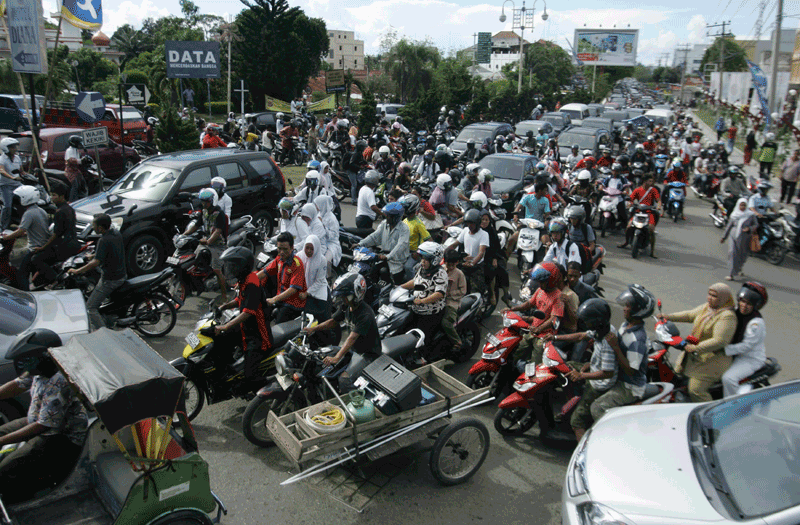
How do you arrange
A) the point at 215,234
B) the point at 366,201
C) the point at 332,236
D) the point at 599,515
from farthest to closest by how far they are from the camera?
the point at 366,201 → the point at 332,236 → the point at 215,234 → the point at 599,515

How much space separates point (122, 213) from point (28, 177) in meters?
3.83

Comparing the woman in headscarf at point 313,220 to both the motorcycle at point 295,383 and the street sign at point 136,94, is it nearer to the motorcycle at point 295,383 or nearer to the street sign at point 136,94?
the motorcycle at point 295,383

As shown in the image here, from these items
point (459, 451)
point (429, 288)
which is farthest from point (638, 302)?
point (429, 288)

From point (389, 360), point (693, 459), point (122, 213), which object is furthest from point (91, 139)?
point (693, 459)

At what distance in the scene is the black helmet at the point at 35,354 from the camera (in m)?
3.89

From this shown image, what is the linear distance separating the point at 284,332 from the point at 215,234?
10.5ft

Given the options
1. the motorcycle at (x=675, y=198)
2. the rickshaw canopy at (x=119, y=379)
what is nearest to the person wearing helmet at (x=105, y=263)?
the rickshaw canopy at (x=119, y=379)

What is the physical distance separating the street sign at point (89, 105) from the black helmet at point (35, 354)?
9.53 m

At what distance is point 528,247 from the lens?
9.27m

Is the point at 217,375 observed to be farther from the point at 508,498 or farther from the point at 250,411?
the point at 508,498

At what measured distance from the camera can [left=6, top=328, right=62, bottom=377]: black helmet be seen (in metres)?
3.89

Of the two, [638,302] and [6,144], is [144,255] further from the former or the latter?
[638,302]

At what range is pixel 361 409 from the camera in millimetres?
4500

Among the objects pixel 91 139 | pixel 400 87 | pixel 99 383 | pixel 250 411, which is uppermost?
pixel 400 87
